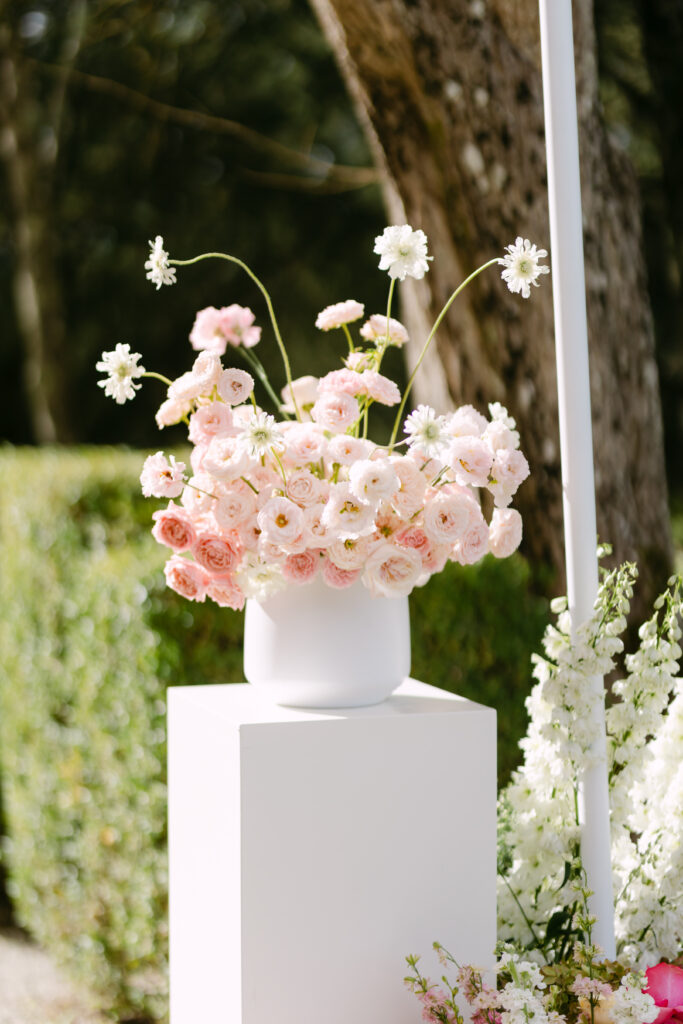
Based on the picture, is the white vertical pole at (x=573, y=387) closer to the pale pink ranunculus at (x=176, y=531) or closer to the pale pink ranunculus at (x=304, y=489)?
the pale pink ranunculus at (x=304, y=489)

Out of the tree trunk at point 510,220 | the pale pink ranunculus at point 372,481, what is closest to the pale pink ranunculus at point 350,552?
the pale pink ranunculus at point 372,481

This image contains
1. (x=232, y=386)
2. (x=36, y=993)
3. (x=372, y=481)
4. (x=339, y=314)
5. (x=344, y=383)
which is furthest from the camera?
(x=36, y=993)

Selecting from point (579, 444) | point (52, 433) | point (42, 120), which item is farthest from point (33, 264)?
point (579, 444)

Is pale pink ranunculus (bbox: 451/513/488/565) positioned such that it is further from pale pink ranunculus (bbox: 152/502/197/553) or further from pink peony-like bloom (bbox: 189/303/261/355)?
pink peony-like bloom (bbox: 189/303/261/355)

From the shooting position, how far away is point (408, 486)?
1812 millimetres

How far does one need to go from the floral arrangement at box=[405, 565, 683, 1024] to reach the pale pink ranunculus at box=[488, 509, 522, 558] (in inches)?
7.6

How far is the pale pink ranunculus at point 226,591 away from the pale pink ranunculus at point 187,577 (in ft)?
0.05

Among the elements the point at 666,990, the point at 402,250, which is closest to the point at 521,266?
the point at 402,250

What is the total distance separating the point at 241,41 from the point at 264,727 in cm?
941

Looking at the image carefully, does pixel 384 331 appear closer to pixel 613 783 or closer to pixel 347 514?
pixel 347 514

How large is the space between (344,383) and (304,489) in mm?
230

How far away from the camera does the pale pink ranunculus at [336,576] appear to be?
1.85 metres

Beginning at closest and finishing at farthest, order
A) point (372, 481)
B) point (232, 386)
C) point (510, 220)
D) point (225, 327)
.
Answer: point (372, 481)
point (232, 386)
point (225, 327)
point (510, 220)

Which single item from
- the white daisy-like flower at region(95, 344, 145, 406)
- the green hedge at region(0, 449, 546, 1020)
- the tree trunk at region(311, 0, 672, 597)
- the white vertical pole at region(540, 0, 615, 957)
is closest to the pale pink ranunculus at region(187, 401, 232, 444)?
the white daisy-like flower at region(95, 344, 145, 406)
